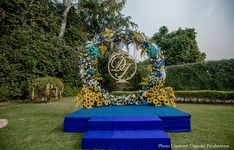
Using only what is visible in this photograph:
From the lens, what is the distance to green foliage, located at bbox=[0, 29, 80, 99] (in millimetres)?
9453

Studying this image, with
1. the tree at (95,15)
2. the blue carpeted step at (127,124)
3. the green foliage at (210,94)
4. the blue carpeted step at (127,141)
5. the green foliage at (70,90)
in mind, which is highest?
the tree at (95,15)

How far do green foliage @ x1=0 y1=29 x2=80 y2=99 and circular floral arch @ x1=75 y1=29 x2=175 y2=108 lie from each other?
6.09 m

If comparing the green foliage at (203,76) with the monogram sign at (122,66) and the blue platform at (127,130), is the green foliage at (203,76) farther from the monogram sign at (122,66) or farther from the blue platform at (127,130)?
the blue platform at (127,130)

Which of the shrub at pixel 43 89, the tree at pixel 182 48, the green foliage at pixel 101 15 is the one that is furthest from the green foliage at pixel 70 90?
the tree at pixel 182 48

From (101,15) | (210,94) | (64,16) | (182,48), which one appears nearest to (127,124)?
(210,94)

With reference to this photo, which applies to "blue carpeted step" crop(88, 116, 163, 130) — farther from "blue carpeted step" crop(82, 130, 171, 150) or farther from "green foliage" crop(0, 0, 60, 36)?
"green foliage" crop(0, 0, 60, 36)

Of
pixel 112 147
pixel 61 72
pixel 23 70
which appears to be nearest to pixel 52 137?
pixel 112 147

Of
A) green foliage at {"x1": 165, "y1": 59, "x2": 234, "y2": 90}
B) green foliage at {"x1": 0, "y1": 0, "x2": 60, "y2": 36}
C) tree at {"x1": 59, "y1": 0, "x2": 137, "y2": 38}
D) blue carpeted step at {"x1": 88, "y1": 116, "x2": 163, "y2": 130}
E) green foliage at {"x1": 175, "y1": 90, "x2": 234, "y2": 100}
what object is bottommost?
blue carpeted step at {"x1": 88, "y1": 116, "x2": 163, "y2": 130}

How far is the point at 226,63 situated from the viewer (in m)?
10.6

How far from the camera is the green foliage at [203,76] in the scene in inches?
415

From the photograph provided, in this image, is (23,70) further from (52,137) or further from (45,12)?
(52,137)

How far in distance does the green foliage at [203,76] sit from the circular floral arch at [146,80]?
691cm

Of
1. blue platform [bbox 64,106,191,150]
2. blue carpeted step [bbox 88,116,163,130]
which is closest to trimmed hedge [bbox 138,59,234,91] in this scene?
blue platform [bbox 64,106,191,150]

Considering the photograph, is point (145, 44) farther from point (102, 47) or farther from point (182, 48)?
point (182, 48)
